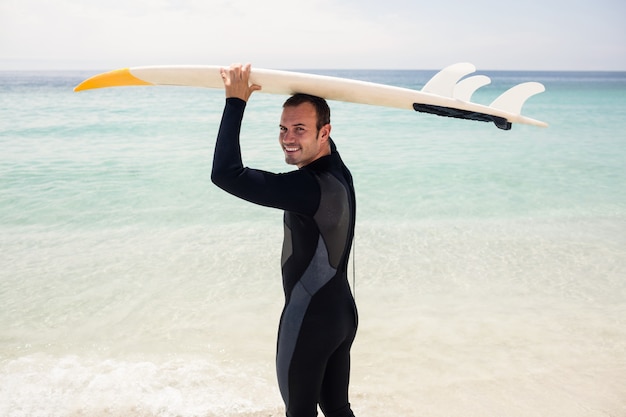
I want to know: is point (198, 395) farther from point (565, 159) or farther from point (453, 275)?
point (565, 159)

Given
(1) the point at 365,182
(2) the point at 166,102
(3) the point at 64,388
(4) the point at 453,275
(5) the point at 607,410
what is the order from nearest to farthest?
(5) the point at 607,410 → (3) the point at 64,388 → (4) the point at 453,275 → (1) the point at 365,182 → (2) the point at 166,102

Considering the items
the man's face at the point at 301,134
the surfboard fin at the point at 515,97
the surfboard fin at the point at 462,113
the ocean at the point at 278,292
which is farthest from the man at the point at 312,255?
the surfboard fin at the point at 515,97

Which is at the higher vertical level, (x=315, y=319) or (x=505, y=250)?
(x=315, y=319)

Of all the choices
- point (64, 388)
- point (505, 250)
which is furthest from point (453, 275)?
point (64, 388)

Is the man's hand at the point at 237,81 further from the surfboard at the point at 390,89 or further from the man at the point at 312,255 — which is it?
the surfboard at the point at 390,89

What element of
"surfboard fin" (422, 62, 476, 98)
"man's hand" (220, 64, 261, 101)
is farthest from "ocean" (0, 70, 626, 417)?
"man's hand" (220, 64, 261, 101)

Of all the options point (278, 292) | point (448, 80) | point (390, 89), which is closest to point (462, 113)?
point (448, 80)

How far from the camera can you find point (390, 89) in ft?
6.40

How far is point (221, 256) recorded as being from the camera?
598 cm

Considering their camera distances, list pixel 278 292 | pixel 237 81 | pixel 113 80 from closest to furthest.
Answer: pixel 237 81, pixel 113 80, pixel 278 292

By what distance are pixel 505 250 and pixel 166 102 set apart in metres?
23.9

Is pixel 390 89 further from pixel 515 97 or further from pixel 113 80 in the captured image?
pixel 113 80

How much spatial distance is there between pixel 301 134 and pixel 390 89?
0.38 metres

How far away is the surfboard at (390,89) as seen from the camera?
75.6 inches
